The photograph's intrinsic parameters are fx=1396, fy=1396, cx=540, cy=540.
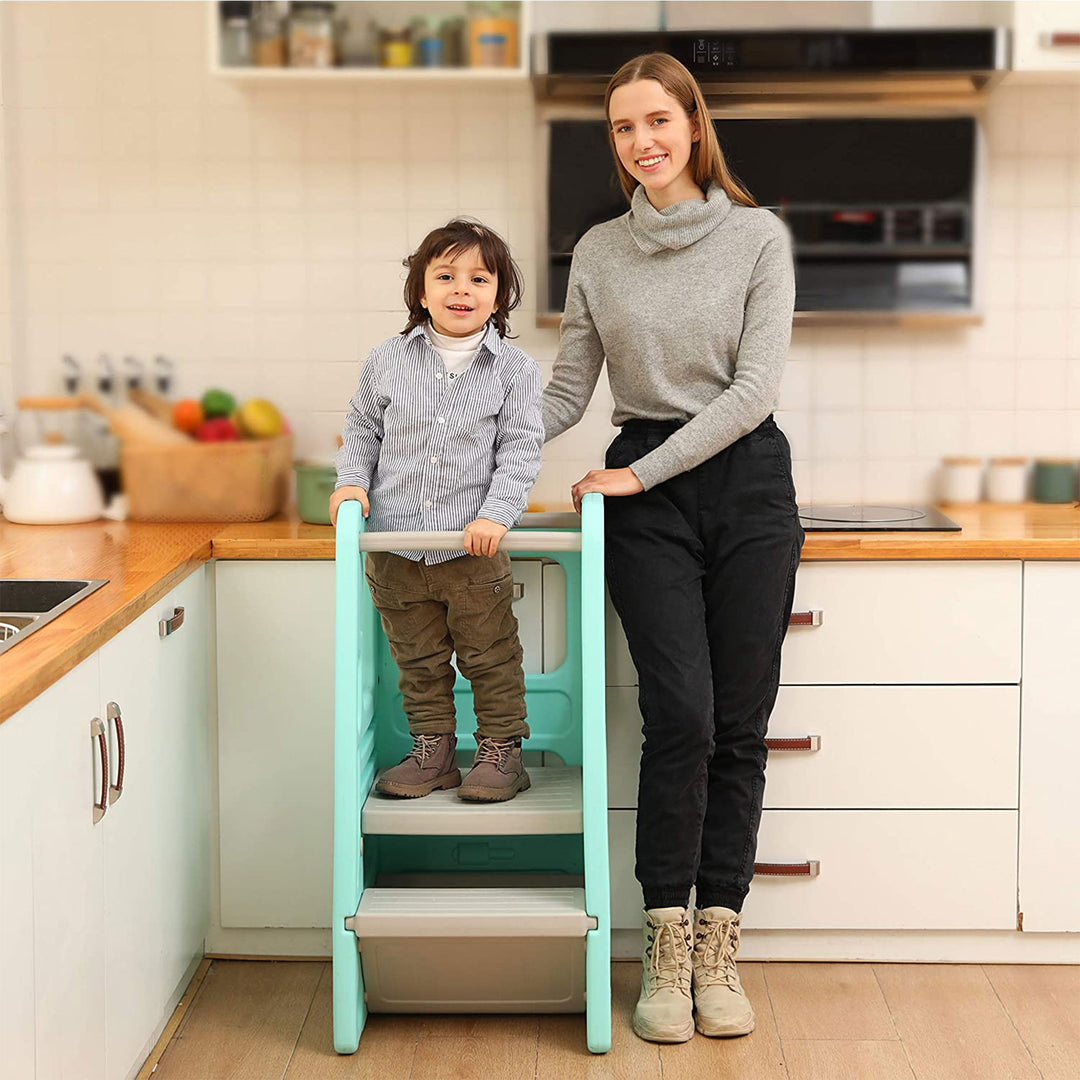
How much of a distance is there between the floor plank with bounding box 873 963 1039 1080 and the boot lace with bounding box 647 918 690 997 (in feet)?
1.21

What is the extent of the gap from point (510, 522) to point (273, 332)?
1035mm

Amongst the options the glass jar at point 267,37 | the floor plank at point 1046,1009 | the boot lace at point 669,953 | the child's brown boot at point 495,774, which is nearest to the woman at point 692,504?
the boot lace at point 669,953

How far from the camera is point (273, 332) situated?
9.52 feet

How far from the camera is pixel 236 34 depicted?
2617 millimetres

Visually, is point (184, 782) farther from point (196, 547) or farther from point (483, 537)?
point (483, 537)

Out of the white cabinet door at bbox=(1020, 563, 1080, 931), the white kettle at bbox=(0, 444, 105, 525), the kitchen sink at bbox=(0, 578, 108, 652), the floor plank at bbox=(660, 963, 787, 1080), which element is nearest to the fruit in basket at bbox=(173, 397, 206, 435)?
the white kettle at bbox=(0, 444, 105, 525)

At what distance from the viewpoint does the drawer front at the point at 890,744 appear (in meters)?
2.42

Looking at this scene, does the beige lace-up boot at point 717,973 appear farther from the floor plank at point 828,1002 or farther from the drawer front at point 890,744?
the drawer front at point 890,744

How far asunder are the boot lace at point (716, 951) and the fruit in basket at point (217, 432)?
1.30m

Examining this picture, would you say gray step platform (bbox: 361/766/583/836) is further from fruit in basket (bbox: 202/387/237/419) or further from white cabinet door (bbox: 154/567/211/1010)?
fruit in basket (bbox: 202/387/237/419)

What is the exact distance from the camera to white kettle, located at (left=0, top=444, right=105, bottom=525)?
8.89 ft

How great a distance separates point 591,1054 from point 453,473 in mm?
928

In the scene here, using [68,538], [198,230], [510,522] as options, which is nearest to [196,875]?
[68,538]

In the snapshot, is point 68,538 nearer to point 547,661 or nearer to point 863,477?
point 547,661
